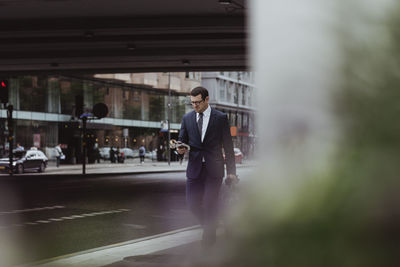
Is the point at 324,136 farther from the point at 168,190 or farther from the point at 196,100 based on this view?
the point at 168,190

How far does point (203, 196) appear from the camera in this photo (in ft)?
20.5

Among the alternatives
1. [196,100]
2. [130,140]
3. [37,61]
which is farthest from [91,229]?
[130,140]

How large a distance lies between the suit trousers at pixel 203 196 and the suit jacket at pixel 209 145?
0.06 meters

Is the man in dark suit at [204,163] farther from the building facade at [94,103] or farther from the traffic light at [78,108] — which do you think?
the building facade at [94,103]

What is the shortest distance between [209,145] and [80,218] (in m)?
5.10

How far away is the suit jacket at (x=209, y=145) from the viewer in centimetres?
620

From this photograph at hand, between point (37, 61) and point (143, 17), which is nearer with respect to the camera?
point (143, 17)

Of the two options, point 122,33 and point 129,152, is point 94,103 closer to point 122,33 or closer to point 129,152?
point 129,152

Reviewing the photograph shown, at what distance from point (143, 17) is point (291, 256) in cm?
1764

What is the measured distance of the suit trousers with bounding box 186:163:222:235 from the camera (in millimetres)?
6207

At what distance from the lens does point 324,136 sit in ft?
5.74

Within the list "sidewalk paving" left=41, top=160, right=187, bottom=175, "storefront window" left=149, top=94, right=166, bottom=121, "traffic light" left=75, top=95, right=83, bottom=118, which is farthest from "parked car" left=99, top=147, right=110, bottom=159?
"traffic light" left=75, top=95, right=83, bottom=118

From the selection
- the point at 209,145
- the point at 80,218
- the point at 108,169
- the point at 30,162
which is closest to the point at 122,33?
the point at 80,218

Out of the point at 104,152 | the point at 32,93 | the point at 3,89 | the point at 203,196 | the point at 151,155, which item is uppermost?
the point at 32,93
